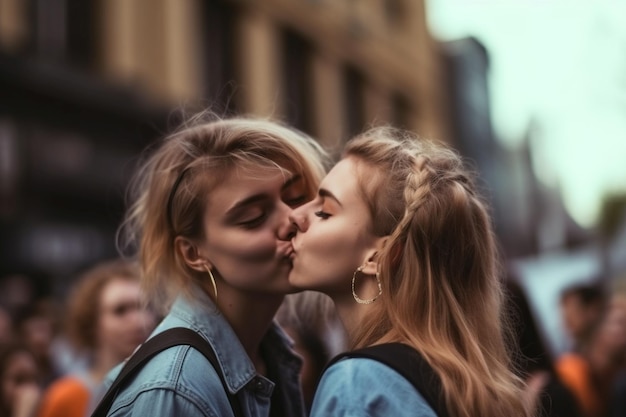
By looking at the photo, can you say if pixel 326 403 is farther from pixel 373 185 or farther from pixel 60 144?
pixel 60 144

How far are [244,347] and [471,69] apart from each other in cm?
3819

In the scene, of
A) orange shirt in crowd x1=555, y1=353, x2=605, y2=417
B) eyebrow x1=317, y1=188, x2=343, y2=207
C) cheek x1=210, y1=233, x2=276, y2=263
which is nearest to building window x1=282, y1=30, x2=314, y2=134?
orange shirt in crowd x1=555, y1=353, x2=605, y2=417

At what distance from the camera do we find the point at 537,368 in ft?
12.4

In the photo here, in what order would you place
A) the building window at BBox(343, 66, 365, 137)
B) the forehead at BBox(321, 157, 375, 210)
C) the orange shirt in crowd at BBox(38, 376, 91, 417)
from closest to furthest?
the forehead at BBox(321, 157, 375, 210) < the orange shirt in crowd at BBox(38, 376, 91, 417) < the building window at BBox(343, 66, 365, 137)

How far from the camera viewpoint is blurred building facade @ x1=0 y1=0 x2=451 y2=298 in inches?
498

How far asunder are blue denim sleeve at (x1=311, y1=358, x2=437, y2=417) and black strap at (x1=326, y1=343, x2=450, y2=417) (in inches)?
0.5

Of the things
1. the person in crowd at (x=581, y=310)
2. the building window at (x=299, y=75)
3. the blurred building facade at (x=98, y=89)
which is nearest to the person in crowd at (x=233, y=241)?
the person in crowd at (x=581, y=310)

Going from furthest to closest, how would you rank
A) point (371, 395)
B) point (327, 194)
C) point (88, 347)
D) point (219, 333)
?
point (88, 347) → point (219, 333) → point (327, 194) → point (371, 395)

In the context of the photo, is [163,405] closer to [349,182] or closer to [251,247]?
[251,247]

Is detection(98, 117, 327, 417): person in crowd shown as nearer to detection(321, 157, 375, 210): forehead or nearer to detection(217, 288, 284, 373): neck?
detection(217, 288, 284, 373): neck

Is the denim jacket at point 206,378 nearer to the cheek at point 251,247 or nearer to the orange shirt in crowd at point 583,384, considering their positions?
the cheek at point 251,247

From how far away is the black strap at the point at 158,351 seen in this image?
2.44m

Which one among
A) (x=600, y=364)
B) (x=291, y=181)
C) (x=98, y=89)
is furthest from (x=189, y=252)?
(x=98, y=89)

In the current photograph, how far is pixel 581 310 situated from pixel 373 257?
472 centimetres
